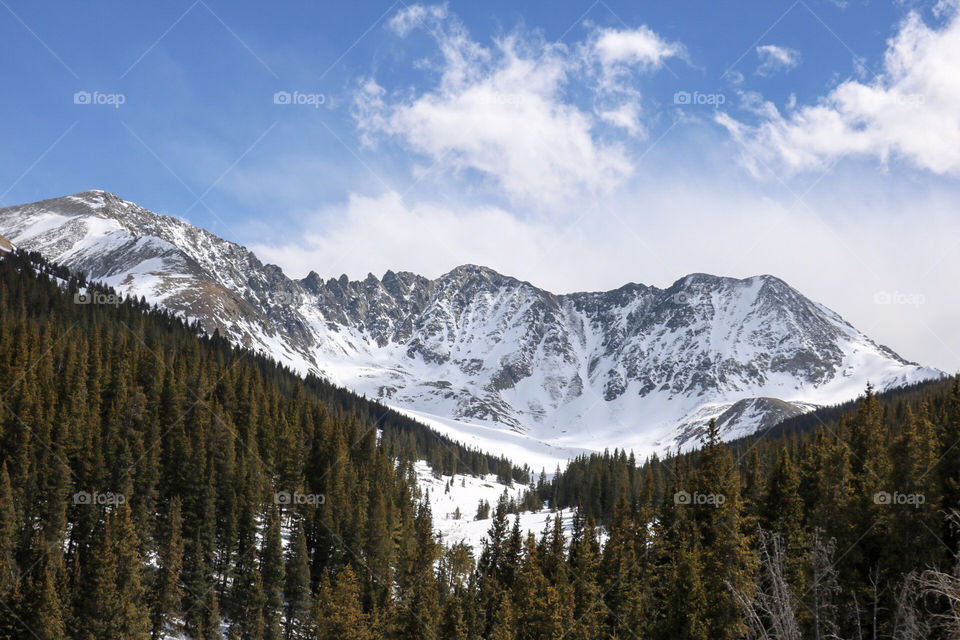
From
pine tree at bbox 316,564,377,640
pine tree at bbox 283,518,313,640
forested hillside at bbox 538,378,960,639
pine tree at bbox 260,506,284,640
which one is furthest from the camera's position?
pine tree at bbox 283,518,313,640

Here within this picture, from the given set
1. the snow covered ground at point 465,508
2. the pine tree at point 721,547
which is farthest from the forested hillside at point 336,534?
the snow covered ground at point 465,508

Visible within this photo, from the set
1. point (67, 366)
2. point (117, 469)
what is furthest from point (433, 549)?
point (67, 366)

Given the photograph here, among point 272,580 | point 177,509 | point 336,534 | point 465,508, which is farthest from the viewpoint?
point 465,508

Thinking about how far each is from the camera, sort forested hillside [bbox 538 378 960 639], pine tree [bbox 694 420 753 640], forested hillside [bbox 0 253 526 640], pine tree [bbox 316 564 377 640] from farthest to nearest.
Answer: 1. forested hillside [bbox 0 253 526 640]
2. pine tree [bbox 316 564 377 640]
3. pine tree [bbox 694 420 753 640]
4. forested hillside [bbox 538 378 960 639]

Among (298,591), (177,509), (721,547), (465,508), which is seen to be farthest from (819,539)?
(465,508)

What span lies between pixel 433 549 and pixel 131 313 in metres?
95.6

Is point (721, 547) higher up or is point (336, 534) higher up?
point (721, 547)

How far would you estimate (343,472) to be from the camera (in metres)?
75.7

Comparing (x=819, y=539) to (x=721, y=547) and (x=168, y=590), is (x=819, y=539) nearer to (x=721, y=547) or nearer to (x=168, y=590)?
(x=721, y=547)

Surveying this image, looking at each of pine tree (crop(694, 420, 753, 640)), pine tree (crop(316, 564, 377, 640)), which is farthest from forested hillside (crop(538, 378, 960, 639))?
pine tree (crop(316, 564, 377, 640))

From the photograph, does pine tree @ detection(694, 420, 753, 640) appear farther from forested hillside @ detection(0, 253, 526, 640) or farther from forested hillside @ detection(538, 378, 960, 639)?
forested hillside @ detection(0, 253, 526, 640)

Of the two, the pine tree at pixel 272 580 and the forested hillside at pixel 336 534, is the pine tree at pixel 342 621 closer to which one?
the forested hillside at pixel 336 534

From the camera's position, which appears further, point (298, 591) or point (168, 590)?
point (298, 591)

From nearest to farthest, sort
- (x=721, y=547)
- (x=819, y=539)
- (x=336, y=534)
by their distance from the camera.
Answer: (x=819, y=539)
(x=721, y=547)
(x=336, y=534)
